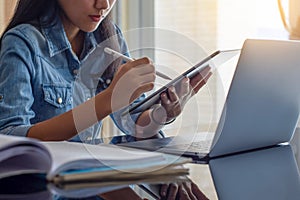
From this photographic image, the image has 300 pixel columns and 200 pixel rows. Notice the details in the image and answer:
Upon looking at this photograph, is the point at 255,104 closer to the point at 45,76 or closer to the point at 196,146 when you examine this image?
the point at 196,146

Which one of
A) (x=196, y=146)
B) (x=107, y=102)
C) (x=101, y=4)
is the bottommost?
(x=196, y=146)

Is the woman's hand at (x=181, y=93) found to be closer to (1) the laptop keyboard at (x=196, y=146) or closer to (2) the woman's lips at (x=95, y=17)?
(1) the laptop keyboard at (x=196, y=146)

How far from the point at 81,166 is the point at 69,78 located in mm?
614

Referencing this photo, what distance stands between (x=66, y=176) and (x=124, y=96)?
1.03 ft

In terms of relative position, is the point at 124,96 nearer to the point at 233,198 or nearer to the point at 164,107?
the point at 164,107

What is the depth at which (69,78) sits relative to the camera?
1112mm

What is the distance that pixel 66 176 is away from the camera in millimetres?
494

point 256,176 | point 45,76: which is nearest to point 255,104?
point 256,176

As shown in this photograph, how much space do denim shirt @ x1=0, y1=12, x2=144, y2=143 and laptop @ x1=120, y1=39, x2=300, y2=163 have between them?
0.20 metres

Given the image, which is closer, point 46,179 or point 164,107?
point 46,179

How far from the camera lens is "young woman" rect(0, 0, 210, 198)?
812 millimetres

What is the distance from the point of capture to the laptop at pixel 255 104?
74cm

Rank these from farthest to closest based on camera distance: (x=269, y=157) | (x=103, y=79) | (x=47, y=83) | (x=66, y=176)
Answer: (x=103, y=79)
(x=47, y=83)
(x=269, y=157)
(x=66, y=176)

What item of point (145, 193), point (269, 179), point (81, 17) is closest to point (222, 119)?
point (269, 179)
